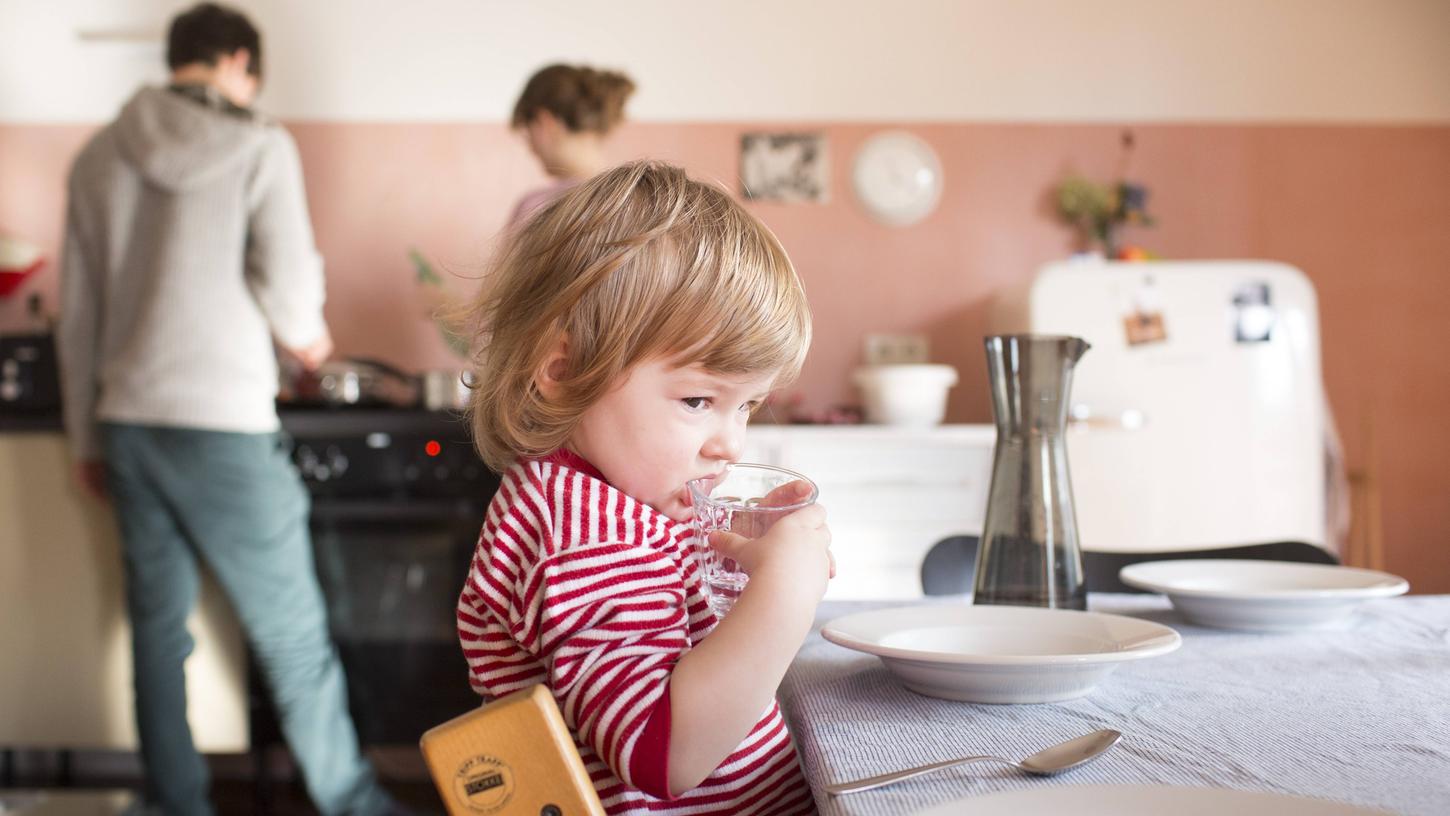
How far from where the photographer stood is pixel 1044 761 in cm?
56

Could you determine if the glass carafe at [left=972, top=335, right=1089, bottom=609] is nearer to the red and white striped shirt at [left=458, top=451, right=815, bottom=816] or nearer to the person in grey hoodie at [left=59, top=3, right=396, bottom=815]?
the red and white striped shirt at [left=458, top=451, right=815, bottom=816]

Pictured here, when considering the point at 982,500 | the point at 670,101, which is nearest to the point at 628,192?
the point at 982,500

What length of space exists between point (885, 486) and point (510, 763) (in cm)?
220

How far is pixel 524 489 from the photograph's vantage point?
2.26 ft

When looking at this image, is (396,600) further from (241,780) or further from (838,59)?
(838,59)

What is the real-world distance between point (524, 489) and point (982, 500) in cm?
212

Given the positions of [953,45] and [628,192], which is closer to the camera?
[628,192]

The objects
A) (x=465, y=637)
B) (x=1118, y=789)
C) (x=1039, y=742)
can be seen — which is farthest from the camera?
(x=465, y=637)

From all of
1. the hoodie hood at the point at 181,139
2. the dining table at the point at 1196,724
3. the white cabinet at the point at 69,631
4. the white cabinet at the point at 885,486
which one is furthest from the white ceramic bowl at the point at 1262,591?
the white cabinet at the point at 69,631

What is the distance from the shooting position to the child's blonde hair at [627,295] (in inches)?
27.6

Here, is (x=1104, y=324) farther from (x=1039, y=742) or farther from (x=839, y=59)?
(x=1039, y=742)

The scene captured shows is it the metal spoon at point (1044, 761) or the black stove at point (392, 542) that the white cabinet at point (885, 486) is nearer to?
the black stove at point (392, 542)

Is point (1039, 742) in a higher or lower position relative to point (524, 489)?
lower

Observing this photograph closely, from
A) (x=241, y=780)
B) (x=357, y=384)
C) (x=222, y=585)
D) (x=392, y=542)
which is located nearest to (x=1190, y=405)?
(x=392, y=542)
